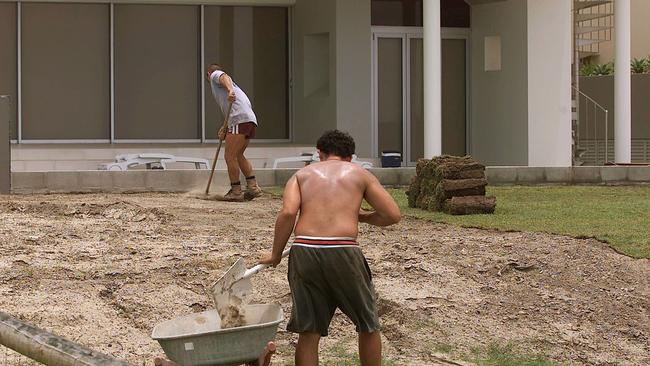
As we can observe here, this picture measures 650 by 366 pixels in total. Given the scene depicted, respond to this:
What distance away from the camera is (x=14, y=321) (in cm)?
513

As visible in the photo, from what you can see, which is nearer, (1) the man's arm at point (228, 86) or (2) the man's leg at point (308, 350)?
(2) the man's leg at point (308, 350)

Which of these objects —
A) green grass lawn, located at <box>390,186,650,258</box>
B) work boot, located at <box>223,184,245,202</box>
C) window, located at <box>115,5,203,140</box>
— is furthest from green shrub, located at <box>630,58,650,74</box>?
work boot, located at <box>223,184,245,202</box>

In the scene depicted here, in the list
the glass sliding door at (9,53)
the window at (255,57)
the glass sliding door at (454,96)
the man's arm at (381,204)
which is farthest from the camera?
the glass sliding door at (454,96)

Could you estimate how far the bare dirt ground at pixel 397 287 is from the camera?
8.49 m

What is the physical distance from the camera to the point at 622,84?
70.3 ft

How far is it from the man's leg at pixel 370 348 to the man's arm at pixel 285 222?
2.14 ft

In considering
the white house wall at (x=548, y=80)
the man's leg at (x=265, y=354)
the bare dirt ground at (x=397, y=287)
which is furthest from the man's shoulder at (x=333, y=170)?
the white house wall at (x=548, y=80)

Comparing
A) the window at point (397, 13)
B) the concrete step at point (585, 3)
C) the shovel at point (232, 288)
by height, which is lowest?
the shovel at point (232, 288)

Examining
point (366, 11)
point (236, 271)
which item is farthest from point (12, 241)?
point (366, 11)

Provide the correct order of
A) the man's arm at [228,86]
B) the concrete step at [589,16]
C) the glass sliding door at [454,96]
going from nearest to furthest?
the man's arm at [228,86]
the glass sliding door at [454,96]
the concrete step at [589,16]

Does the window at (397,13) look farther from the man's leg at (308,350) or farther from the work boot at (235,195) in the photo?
the man's leg at (308,350)

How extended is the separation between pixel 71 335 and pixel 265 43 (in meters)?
15.2

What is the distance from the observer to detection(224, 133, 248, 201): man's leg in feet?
47.8

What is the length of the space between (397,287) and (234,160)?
558 centimetres
